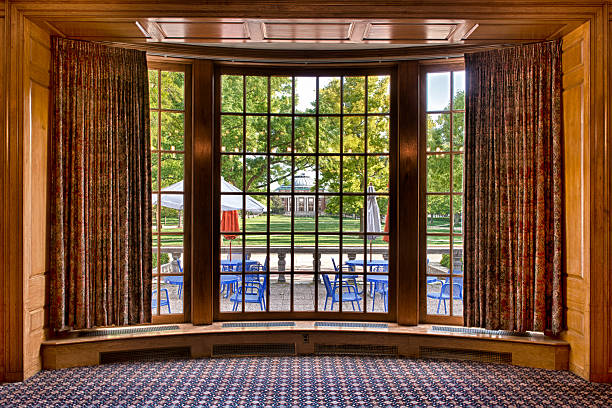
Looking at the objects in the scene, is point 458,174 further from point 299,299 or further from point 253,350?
point 253,350

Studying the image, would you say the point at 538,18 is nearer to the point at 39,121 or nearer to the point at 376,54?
the point at 376,54

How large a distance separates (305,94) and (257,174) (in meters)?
0.98

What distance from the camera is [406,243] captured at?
15.1 ft

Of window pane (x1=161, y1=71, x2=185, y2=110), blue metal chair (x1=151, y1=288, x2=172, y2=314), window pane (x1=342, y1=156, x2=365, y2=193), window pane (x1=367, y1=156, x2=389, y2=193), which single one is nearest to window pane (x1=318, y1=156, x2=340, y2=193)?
window pane (x1=342, y1=156, x2=365, y2=193)

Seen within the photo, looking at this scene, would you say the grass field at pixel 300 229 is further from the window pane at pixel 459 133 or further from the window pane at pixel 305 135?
the window pane at pixel 459 133

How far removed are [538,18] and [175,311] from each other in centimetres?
420

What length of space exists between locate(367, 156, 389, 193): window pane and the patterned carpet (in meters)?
1.71

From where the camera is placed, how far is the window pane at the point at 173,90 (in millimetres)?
4645

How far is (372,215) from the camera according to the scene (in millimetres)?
4801

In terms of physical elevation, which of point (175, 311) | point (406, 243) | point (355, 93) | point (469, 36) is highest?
point (469, 36)

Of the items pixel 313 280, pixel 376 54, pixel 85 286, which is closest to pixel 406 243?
pixel 313 280

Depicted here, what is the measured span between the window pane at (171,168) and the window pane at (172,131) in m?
0.09

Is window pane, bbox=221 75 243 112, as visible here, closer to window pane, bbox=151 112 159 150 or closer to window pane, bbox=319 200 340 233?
window pane, bbox=151 112 159 150

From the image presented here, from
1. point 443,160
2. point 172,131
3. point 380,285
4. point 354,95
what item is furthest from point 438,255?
point 172,131
